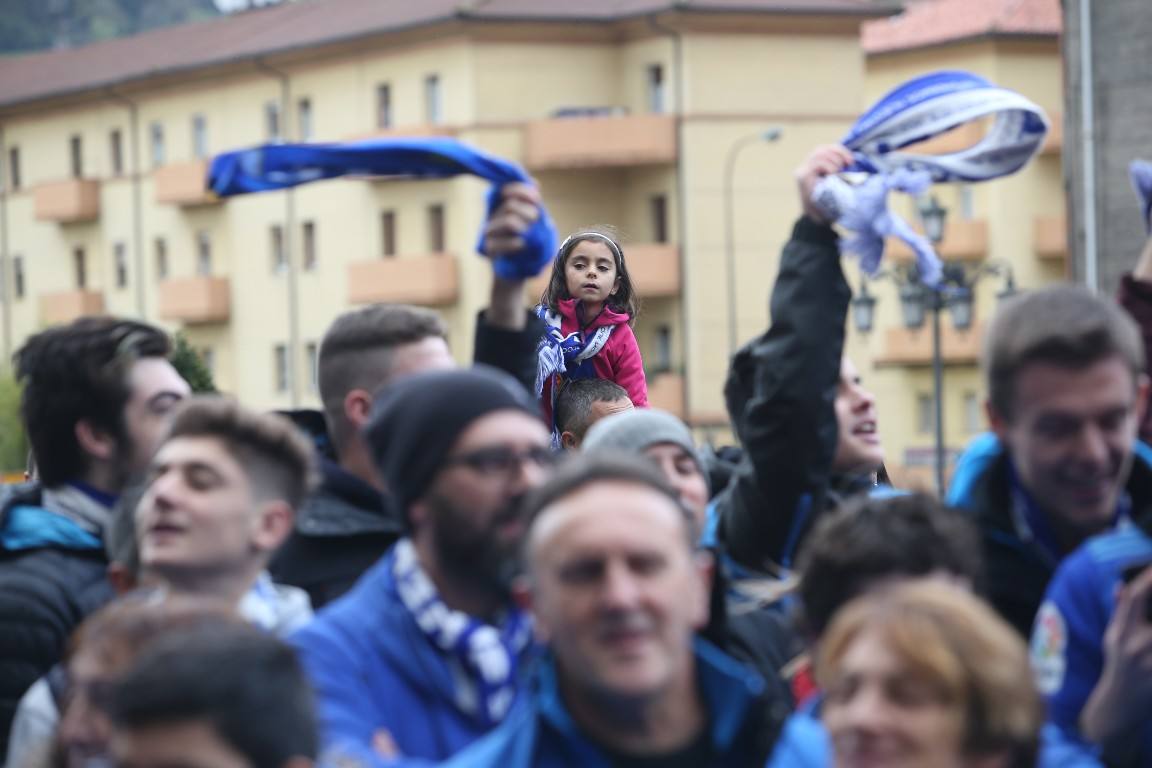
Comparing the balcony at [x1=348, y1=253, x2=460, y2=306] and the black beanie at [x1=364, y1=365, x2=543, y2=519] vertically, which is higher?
the black beanie at [x1=364, y1=365, x2=543, y2=519]

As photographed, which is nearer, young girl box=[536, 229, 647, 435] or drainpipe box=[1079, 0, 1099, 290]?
young girl box=[536, 229, 647, 435]

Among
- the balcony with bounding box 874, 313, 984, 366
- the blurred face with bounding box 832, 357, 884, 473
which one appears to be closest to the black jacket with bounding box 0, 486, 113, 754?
the blurred face with bounding box 832, 357, 884, 473

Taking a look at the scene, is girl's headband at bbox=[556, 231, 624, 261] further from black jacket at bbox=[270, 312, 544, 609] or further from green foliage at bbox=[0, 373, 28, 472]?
green foliage at bbox=[0, 373, 28, 472]

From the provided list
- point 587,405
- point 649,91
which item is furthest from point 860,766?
point 649,91

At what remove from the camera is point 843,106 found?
66062mm

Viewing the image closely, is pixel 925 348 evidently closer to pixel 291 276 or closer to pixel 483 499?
pixel 291 276

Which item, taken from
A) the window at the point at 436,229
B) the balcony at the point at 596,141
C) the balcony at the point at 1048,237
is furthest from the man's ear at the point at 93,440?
the balcony at the point at 1048,237

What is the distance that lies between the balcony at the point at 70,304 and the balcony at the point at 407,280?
13.1 meters

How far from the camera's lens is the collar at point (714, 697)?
461cm

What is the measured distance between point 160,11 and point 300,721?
119422 millimetres

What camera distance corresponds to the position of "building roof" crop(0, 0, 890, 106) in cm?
6412

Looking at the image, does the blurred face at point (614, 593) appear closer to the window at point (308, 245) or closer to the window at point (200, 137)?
the window at point (308, 245)

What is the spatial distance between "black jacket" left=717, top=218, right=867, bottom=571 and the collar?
61.2 inches

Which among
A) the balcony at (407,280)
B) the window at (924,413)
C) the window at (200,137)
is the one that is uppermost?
the window at (200,137)
